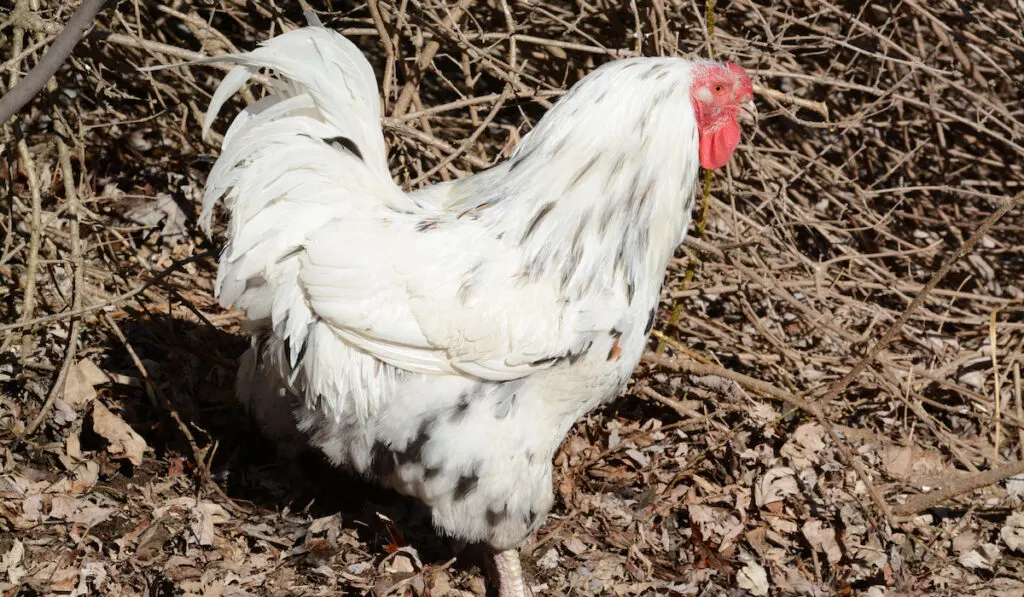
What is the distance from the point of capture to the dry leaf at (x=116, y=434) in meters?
3.55

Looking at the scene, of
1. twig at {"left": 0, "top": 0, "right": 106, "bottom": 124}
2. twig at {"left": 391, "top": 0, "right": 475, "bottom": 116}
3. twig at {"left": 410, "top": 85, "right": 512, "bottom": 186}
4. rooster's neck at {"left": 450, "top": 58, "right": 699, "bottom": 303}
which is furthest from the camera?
twig at {"left": 391, "top": 0, "right": 475, "bottom": 116}

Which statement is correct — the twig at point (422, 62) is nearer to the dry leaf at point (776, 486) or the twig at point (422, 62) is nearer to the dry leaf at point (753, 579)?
the dry leaf at point (776, 486)

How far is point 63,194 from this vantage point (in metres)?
4.57

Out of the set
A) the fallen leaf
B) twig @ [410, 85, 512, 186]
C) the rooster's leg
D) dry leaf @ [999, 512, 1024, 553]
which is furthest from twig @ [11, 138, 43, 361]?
dry leaf @ [999, 512, 1024, 553]

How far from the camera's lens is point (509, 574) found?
11.2ft

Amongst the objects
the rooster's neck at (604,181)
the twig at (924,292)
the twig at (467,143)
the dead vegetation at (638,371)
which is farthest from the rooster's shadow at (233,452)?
the twig at (924,292)

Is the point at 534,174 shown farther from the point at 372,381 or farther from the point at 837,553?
the point at 837,553

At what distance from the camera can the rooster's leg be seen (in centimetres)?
340

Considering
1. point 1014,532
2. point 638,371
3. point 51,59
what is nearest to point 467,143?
point 638,371

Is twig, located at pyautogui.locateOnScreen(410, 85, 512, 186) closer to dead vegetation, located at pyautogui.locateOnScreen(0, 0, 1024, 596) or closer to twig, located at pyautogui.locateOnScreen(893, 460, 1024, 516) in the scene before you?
dead vegetation, located at pyautogui.locateOnScreen(0, 0, 1024, 596)

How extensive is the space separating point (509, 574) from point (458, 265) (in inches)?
48.2

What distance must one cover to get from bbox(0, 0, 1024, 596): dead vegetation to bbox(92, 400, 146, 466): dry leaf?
0.01m

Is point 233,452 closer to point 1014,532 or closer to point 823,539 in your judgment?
point 823,539

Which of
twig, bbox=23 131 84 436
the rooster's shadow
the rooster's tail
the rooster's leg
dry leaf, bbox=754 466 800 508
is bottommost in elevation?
dry leaf, bbox=754 466 800 508
